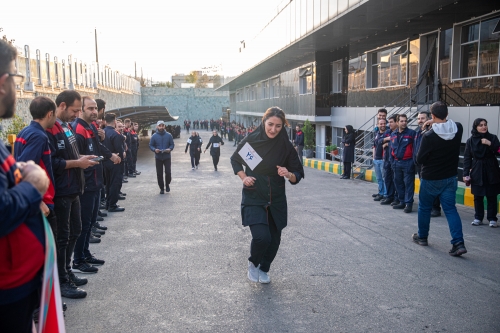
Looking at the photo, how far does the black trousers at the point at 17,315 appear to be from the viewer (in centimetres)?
223

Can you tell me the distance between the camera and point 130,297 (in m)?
4.71

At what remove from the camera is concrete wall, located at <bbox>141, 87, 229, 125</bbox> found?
77.2m

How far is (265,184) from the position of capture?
5012 millimetres

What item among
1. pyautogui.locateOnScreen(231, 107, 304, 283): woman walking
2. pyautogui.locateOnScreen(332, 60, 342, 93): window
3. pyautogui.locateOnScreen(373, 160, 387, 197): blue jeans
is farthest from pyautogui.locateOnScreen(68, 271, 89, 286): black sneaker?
pyautogui.locateOnScreen(332, 60, 342, 93): window

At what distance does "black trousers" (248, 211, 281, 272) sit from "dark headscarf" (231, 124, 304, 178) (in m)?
0.50

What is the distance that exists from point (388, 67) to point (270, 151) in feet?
52.8

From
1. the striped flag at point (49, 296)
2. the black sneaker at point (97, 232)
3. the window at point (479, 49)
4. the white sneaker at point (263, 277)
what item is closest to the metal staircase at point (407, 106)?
the window at point (479, 49)

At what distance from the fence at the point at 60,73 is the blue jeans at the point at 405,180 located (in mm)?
13957

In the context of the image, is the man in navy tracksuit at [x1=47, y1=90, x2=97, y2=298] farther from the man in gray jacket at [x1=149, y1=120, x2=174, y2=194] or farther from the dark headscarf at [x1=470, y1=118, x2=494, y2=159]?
the man in gray jacket at [x1=149, y1=120, x2=174, y2=194]

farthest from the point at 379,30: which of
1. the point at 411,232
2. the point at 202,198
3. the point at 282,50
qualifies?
the point at 411,232

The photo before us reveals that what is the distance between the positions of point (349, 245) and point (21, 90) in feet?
53.2

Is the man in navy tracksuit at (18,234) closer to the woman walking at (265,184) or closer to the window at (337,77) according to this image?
the woman walking at (265,184)

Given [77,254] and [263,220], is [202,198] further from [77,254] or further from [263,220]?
[263,220]


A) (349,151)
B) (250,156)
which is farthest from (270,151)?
(349,151)
